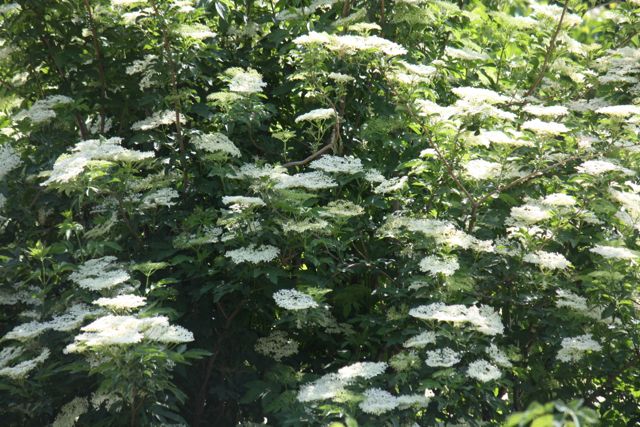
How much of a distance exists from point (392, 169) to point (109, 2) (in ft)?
5.70

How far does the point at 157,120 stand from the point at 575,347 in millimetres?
2309

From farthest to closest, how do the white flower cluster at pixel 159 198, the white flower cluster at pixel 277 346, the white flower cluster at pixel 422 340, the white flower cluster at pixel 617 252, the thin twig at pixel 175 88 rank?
the white flower cluster at pixel 277 346 < the thin twig at pixel 175 88 < the white flower cluster at pixel 159 198 < the white flower cluster at pixel 617 252 < the white flower cluster at pixel 422 340

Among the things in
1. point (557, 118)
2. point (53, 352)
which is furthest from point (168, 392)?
point (557, 118)

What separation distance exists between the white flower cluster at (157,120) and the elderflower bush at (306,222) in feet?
0.05

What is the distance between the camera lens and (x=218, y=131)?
5.03m

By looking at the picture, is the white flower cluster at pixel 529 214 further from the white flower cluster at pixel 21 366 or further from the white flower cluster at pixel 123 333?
the white flower cluster at pixel 21 366

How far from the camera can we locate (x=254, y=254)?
433 cm

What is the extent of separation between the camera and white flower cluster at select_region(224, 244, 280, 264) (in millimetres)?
4293

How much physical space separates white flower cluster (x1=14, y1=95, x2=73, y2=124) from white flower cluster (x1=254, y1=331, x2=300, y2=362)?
158 cm

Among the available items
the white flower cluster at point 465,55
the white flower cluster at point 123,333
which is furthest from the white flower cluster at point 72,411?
the white flower cluster at point 465,55

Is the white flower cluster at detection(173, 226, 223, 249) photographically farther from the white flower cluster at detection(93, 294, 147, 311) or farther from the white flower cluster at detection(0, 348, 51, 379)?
the white flower cluster at detection(0, 348, 51, 379)

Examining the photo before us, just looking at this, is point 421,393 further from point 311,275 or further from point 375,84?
point 375,84

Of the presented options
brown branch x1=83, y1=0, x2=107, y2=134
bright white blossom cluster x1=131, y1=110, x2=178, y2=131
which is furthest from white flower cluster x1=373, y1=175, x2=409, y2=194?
brown branch x1=83, y1=0, x2=107, y2=134

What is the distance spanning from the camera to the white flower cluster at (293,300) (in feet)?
13.6
